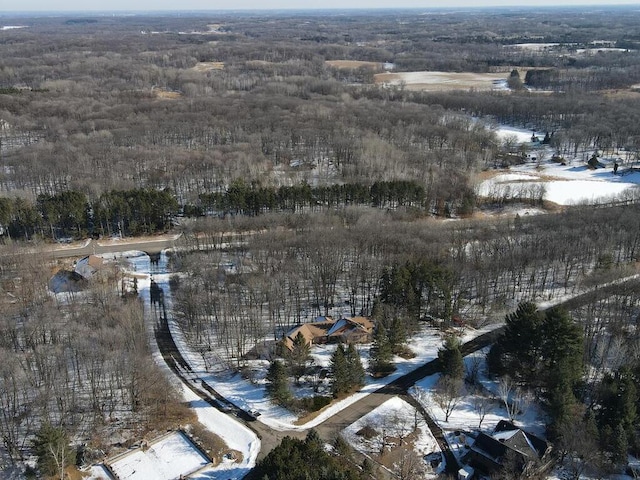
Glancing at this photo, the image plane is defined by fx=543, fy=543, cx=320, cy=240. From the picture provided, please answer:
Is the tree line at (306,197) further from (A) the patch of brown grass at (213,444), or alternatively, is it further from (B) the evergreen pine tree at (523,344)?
(A) the patch of brown grass at (213,444)

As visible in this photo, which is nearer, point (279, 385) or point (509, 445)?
point (509, 445)

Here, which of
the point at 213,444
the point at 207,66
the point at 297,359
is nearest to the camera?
the point at 213,444

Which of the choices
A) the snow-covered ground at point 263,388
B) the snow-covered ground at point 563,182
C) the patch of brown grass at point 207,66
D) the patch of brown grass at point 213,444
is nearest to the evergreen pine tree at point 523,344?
the snow-covered ground at point 263,388

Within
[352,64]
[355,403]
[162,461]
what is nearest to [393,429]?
[355,403]

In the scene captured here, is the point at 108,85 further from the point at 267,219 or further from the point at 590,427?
the point at 590,427

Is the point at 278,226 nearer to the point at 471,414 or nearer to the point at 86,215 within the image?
the point at 86,215

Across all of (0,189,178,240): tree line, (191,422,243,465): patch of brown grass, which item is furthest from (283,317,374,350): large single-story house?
(0,189,178,240): tree line

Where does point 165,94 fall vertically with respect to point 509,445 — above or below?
above
